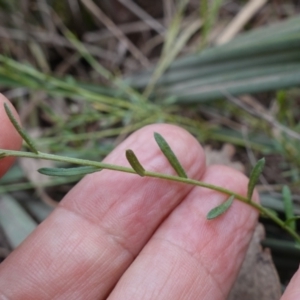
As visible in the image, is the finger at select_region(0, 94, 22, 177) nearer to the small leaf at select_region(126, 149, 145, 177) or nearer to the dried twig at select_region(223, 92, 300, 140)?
the small leaf at select_region(126, 149, 145, 177)

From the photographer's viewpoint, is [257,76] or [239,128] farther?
[239,128]

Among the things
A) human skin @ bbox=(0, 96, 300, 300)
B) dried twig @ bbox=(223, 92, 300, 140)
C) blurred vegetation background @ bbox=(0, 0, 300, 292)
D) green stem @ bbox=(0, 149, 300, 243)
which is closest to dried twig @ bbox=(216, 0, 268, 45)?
blurred vegetation background @ bbox=(0, 0, 300, 292)

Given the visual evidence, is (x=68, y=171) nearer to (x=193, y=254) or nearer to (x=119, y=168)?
(x=119, y=168)

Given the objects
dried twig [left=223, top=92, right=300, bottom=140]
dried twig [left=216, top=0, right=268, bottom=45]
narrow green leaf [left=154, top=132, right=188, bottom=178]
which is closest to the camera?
narrow green leaf [left=154, top=132, right=188, bottom=178]

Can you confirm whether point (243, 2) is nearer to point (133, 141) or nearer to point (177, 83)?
point (177, 83)

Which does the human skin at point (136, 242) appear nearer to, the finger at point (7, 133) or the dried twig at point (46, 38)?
the finger at point (7, 133)

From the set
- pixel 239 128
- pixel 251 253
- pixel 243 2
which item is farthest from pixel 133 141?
pixel 243 2
